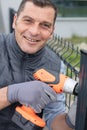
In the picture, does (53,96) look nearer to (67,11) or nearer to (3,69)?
(3,69)

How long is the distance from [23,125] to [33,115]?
92 mm

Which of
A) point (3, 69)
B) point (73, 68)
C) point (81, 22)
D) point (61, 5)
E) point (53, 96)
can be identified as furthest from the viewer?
point (81, 22)

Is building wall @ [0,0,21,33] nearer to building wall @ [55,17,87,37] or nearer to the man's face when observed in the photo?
building wall @ [55,17,87,37]

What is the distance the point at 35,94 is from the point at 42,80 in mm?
102

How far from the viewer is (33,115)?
6.53 feet

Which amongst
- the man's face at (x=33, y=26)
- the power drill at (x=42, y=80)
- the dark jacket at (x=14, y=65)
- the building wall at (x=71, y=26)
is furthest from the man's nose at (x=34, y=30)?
the building wall at (x=71, y=26)

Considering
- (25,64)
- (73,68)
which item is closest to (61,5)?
(73,68)

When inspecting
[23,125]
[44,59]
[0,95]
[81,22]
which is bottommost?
[81,22]

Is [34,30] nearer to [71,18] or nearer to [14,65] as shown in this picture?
[14,65]

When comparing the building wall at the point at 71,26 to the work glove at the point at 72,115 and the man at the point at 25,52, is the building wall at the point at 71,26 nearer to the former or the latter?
→ the man at the point at 25,52

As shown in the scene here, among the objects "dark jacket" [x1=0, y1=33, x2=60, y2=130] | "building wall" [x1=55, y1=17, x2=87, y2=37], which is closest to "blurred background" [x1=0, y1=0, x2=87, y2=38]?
"building wall" [x1=55, y1=17, x2=87, y2=37]

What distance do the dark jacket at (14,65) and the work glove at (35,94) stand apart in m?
0.26

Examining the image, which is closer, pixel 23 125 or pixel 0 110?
pixel 23 125

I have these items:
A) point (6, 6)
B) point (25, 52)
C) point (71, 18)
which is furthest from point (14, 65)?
point (71, 18)
